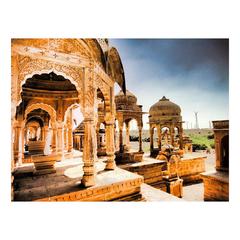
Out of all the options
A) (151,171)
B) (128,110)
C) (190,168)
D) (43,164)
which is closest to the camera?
(43,164)

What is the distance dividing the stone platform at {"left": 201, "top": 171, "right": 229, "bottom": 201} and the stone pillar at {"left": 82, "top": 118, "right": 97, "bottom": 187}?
4.36 metres

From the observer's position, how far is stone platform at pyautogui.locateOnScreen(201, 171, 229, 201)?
579 cm

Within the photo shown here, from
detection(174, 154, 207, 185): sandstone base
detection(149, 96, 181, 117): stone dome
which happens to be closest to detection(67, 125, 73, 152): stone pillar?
detection(174, 154, 207, 185): sandstone base

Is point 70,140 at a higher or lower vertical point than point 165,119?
lower

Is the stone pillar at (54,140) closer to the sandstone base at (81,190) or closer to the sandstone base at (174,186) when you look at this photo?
the sandstone base at (81,190)

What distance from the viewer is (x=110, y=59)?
15.7 ft

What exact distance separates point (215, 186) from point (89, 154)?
470 cm

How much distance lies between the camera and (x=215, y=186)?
6.08 metres

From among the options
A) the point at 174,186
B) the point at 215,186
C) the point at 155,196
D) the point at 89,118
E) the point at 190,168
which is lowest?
the point at 174,186

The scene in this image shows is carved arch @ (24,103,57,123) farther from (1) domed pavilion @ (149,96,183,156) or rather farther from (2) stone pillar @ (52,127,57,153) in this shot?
(1) domed pavilion @ (149,96,183,156)

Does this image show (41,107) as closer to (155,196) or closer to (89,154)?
(89,154)

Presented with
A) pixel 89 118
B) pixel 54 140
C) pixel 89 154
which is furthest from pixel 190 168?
pixel 89 118

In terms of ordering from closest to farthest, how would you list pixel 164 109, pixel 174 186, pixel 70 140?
pixel 174 186 < pixel 70 140 < pixel 164 109

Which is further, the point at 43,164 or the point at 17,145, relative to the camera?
the point at 17,145
